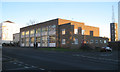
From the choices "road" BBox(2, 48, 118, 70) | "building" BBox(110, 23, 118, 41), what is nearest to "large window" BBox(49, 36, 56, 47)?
"road" BBox(2, 48, 118, 70)

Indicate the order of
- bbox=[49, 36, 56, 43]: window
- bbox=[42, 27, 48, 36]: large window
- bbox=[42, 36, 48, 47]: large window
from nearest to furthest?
bbox=[49, 36, 56, 43]: window
bbox=[42, 36, 48, 47]: large window
bbox=[42, 27, 48, 36]: large window

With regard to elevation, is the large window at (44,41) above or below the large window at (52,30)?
below

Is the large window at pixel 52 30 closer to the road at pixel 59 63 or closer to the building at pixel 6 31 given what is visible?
the road at pixel 59 63

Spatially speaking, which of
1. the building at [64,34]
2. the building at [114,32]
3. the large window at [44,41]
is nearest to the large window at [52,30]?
the building at [64,34]

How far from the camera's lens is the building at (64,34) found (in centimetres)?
4211

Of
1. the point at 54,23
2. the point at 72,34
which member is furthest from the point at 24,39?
the point at 72,34

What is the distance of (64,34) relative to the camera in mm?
43844

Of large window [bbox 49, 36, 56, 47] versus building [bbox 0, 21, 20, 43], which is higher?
building [bbox 0, 21, 20, 43]

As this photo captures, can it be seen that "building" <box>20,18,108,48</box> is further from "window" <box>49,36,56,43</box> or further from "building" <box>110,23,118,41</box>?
"building" <box>110,23,118,41</box>

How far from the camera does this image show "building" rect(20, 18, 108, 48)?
42106mm

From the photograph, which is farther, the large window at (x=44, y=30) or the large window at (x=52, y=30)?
the large window at (x=44, y=30)

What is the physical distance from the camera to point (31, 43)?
61469 millimetres

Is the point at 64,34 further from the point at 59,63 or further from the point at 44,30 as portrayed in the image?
the point at 59,63

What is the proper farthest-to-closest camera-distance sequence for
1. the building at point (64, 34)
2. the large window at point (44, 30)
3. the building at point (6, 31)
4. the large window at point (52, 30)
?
1. the building at point (6, 31)
2. the large window at point (44, 30)
3. the large window at point (52, 30)
4. the building at point (64, 34)
